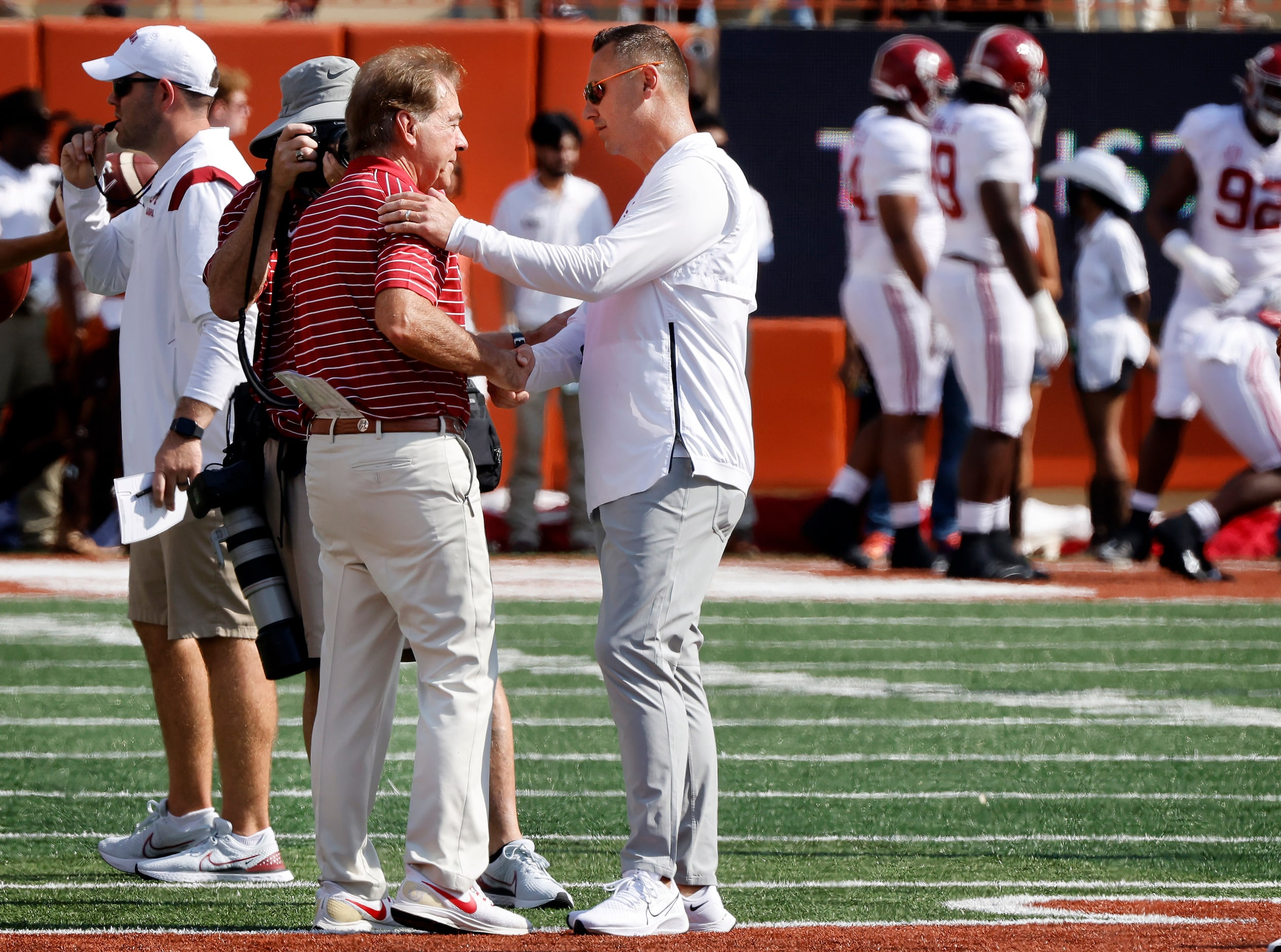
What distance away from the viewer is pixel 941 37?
1345cm

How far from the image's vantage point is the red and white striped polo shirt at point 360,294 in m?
3.81

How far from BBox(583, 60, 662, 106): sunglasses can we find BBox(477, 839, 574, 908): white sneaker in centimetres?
161

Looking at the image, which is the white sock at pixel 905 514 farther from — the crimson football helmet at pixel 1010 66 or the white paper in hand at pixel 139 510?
the white paper in hand at pixel 139 510

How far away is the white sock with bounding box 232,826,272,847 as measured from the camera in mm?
4594

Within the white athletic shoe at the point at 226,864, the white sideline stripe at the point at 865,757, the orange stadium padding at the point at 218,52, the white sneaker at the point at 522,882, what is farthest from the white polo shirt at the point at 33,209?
the white sneaker at the point at 522,882

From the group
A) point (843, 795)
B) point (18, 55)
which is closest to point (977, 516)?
point (843, 795)

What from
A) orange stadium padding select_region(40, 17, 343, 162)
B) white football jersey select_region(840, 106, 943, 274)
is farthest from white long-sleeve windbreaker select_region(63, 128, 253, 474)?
orange stadium padding select_region(40, 17, 343, 162)

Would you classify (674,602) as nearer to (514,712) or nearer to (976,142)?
(514,712)

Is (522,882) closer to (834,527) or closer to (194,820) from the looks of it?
(194,820)

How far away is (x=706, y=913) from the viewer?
398cm

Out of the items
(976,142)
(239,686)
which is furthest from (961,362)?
(239,686)

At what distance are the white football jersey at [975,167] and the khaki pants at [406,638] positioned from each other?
266 inches

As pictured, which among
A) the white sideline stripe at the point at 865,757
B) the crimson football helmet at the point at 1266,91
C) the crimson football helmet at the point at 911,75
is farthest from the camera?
the crimson football helmet at the point at 911,75

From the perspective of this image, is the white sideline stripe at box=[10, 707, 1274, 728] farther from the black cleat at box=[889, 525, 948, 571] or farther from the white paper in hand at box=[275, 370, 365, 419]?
the black cleat at box=[889, 525, 948, 571]
